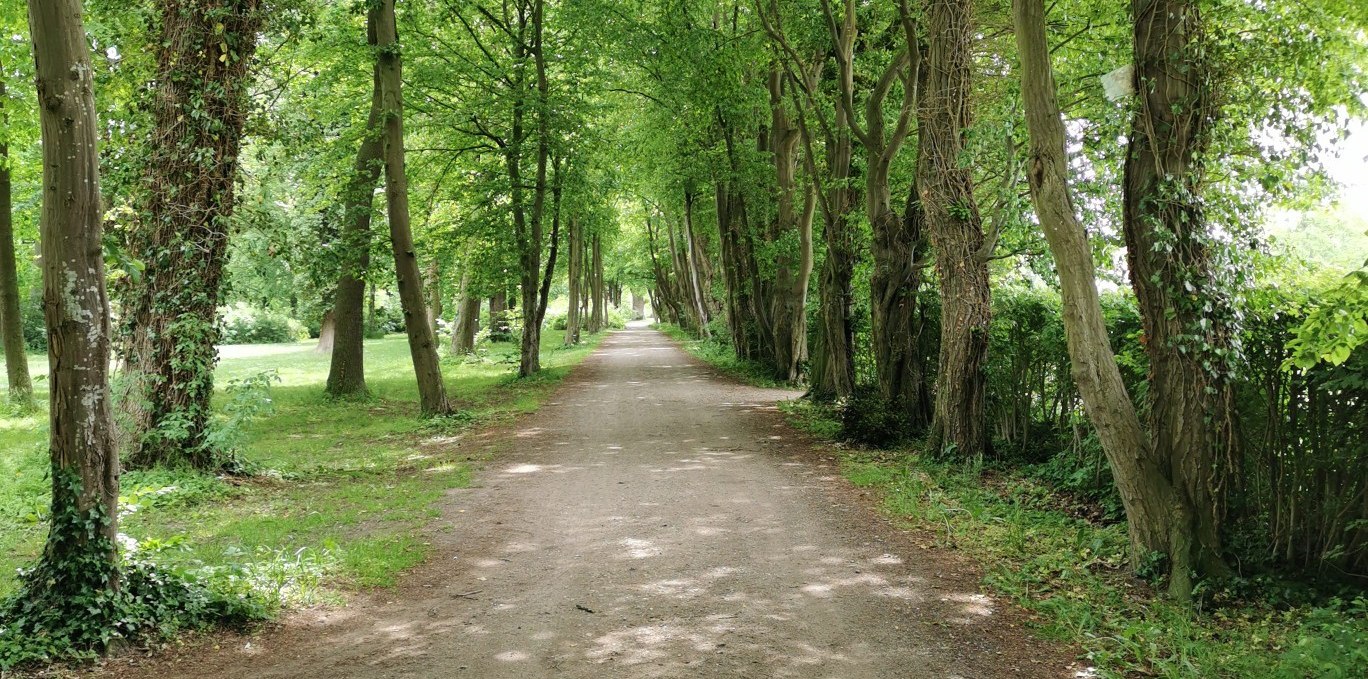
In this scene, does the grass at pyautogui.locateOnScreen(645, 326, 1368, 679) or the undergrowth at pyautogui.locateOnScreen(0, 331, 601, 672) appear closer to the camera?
the grass at pyautogui.locateOnScreen(645, 326, 1368, 679)

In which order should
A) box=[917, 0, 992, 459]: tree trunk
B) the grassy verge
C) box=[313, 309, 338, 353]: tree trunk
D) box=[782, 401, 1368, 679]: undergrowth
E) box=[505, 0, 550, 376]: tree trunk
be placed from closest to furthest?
box=[782, 401, 1368, 679]: undergrowth, box=[917, 0, 992, 459]: tree trunk, box=[505, 0, 550, 376]: tree trunk, the grassy verge, box=[313, 309, 338, 353]: tree trunk

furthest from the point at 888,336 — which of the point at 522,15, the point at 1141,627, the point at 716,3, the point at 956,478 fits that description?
the point at 522,15

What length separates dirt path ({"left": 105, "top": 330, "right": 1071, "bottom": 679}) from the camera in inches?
191

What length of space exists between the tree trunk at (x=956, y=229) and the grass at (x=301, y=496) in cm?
593

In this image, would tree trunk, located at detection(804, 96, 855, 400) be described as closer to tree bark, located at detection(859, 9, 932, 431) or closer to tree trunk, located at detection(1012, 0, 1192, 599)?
tree bark, located at detection(859, 9, 932, 431)

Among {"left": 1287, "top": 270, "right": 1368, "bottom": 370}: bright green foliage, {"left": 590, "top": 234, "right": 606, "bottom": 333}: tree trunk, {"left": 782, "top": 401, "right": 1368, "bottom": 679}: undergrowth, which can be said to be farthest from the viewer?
{"left": 590, "top": 234, "right": 606, "bottom": 333}: tree trunk

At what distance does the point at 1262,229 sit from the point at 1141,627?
11.0 feet

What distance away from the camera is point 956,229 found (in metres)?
10.5

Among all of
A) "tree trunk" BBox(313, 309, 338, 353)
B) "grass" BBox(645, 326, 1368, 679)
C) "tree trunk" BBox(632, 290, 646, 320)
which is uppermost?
"tree trunk" BBox(632, 290, 646, 320)

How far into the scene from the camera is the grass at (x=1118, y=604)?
4598 mm

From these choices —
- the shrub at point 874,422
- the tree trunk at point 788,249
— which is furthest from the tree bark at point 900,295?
the tree trunk at point 788,249

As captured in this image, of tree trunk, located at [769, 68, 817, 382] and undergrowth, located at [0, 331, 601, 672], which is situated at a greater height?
tree trunk, located at [769, 68, 817, 382]

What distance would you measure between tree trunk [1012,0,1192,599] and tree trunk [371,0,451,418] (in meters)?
10.2

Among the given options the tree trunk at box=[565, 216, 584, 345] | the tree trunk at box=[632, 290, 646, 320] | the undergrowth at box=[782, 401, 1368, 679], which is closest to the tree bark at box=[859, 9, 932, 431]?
the undergrowth at box=[782, 401, 1368, 679]
